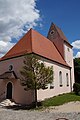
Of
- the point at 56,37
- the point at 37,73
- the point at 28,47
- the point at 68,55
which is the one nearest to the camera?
the point at 37,73

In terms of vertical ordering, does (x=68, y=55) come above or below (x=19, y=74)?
above

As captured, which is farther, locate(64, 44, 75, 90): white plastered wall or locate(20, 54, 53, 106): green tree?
locate(64, 44, 75, 90): white plastered wall

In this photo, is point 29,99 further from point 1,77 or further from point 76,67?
point 76,67

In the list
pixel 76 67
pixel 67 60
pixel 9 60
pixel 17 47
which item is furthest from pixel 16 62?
pixel 76 67

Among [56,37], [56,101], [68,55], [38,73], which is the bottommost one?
[56,101]

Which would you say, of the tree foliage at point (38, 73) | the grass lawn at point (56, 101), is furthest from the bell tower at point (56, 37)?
the tree foliage at point (38, 73)

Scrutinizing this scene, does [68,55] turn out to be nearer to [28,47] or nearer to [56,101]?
[28,47]

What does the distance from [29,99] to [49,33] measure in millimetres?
17770

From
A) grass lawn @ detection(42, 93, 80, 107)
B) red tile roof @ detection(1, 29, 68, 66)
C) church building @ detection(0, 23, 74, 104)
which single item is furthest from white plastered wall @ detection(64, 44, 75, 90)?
grass lawn @ detection(42, 93, 80, 107)

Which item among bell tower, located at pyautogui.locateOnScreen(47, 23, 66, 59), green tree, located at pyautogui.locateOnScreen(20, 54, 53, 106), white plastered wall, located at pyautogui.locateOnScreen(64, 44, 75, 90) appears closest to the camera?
green tree, located at pyautogui.locateOnScreen(20, 54, 53, 106)

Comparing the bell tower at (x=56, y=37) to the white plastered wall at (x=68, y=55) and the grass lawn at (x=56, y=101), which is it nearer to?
the white plastered wall at (x=68, y=55)

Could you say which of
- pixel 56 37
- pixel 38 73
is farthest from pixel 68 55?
pixel 38 73

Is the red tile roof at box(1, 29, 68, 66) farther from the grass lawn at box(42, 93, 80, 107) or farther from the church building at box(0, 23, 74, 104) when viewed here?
the grass lawn at box(42, 93, 80, 107)

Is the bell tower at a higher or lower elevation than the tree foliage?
higher
